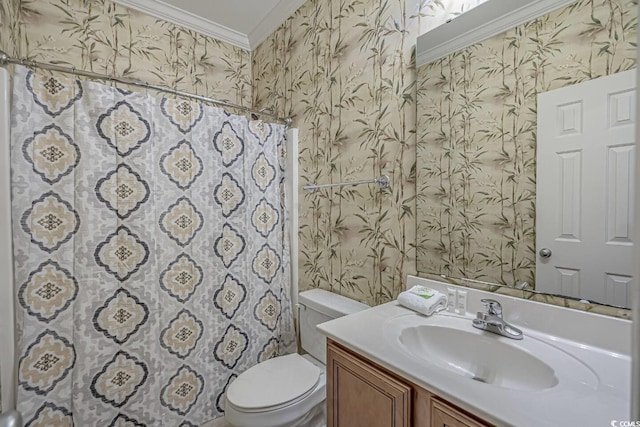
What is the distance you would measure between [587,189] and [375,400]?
910 millimetres

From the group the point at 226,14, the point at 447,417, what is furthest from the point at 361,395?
the point at 226,14

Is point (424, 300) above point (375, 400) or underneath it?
above

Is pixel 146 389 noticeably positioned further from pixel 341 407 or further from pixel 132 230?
pixel 341 407

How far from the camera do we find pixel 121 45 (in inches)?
74.6

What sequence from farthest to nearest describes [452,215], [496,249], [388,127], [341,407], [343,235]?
[343,235]
[388,127]
[452,215]
[496,249]
[341,407]

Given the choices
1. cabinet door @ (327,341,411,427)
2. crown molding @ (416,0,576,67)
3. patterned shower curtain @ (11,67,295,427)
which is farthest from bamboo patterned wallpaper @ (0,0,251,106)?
cabinet door @ (327,341,411,427)

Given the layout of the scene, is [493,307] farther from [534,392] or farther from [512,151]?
[512,151]

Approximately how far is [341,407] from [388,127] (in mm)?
1179

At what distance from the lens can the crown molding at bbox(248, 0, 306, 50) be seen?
6.33ft

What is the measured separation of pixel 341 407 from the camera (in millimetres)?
967

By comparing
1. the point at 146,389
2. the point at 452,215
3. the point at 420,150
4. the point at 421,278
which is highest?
the point at 420,150

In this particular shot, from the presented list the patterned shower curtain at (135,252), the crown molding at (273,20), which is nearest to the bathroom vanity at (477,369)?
the patterned shower curtain at (135,252)

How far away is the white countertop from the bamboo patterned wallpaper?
6.67 ft

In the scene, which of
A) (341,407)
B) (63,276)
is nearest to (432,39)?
(341,407)
